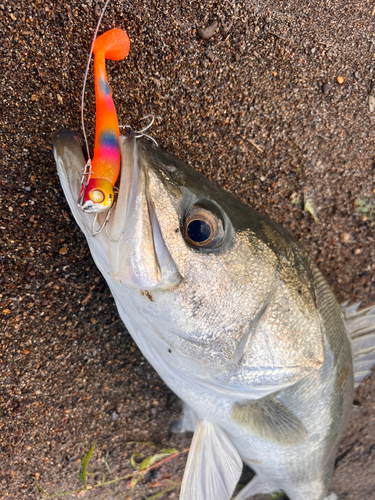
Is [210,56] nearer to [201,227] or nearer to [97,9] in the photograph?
[97,9]

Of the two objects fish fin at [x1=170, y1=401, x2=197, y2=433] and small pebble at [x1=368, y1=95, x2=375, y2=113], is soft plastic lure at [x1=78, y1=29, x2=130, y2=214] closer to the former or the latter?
fish fin at [x1=170, y1=401, x2=197, y2=433]

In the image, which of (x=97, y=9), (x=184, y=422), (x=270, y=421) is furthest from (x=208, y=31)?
(x=184, y=422)

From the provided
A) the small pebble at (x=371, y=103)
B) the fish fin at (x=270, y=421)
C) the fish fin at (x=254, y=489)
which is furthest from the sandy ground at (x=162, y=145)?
the fish fin at (x=270, y=421)

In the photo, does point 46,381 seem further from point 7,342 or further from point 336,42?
point 336,42

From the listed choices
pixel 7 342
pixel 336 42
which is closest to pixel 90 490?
pixel 7 342

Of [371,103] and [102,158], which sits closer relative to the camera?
[102,158]

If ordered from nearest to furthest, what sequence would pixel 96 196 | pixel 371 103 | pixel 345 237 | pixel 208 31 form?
pixel 96 196 < pixel 208 31 < pixel 371 103 < pixel 345 237

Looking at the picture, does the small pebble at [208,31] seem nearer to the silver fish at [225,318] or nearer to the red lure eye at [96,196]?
the silver fish at [225,318]
